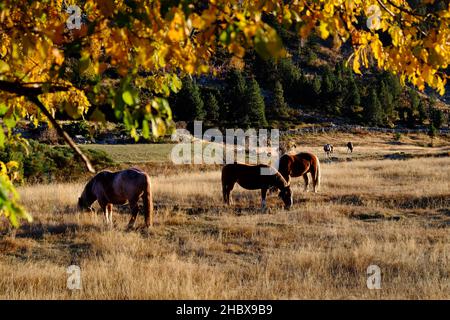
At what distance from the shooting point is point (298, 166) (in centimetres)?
1759

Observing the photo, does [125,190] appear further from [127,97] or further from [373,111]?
[373,111]

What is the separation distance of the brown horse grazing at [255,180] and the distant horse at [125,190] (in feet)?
13.6

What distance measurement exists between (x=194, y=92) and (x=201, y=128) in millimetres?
8081

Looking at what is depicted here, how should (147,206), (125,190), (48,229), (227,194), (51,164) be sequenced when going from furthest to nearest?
(51,164), (227,194), (125,190), (147,206), (48,229)

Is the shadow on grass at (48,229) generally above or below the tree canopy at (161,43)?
below

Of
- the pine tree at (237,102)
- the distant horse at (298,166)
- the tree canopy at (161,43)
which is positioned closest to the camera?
the tree canopy at (161,43)

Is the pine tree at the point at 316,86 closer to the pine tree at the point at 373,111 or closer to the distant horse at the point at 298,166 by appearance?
→ the pine tree at the point at 373,111

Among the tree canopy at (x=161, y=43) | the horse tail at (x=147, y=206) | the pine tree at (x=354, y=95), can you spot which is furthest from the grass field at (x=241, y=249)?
the pine tree at (x=354, y=95)

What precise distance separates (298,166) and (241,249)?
8.96 m

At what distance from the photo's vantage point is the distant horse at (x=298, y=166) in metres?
17.3

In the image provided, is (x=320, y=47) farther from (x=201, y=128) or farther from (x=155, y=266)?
(x=155, y=266)

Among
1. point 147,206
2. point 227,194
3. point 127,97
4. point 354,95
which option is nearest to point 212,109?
point 354,95
